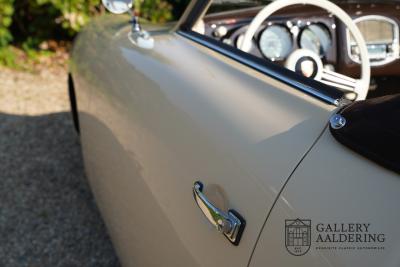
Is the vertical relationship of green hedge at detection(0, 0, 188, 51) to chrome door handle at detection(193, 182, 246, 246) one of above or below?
below

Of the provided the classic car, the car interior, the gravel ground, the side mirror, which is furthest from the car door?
the gravel ground

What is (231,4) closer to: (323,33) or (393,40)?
(323,33)

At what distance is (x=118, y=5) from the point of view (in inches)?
88.3

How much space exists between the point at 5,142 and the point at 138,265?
2.44 meters

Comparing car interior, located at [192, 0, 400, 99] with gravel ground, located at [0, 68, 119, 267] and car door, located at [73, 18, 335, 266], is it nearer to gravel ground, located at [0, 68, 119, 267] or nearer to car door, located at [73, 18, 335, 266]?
car door, located at [73, 18, 335, 266]

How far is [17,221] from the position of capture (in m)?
2.92

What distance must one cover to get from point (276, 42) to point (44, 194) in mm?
1746

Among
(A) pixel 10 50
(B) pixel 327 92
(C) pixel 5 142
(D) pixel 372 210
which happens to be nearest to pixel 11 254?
(C) pixel 5 142

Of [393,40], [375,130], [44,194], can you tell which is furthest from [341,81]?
[44,194]

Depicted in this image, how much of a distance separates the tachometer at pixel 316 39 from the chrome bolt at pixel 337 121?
1373mm

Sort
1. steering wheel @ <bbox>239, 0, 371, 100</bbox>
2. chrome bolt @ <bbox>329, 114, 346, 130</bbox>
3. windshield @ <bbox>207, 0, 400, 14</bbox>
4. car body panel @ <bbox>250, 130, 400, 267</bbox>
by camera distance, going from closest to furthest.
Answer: car body panel @ <bbox>250, 130, 400, 267</bbox>
chrome bolt @ <bbox>329, 114, 346, 130</bbox>
steering wheel @ <bbox>239, 0, 371, 100</bbox>
windshield @ <bbox>207, 0, 400, 14</bbox>

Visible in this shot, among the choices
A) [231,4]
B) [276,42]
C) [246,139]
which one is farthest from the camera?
[276,42]

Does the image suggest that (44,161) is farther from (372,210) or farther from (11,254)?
(372,210)

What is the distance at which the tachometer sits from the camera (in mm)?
2416
